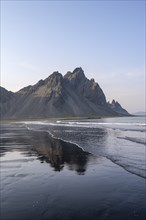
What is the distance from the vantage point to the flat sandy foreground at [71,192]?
11.4 metres

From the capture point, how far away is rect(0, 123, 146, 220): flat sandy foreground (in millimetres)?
11375

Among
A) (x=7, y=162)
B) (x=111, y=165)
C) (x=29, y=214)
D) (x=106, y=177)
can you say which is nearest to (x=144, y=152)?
(x=111, y=165)

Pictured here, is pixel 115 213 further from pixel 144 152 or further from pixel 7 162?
pixel 144 152

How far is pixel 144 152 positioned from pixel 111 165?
6350 mm

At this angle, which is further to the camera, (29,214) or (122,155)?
(122,155)

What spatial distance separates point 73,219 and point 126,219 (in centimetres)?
203

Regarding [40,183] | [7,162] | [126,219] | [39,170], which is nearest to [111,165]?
[39,170]

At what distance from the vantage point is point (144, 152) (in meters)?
26.2

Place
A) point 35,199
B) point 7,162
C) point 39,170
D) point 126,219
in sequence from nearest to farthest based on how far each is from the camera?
point 126,219 → point 35,199 → point 39,170 → point 7,162

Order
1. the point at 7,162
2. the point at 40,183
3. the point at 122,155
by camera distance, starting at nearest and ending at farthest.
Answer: the point at 40,183
the point at 7,162
the point at 122,155

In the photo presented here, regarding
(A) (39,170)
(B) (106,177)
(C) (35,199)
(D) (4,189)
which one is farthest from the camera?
(A) (39,170)

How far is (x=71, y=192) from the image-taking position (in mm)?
14297

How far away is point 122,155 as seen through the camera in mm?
25109

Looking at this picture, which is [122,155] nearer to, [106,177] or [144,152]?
[144,152]
